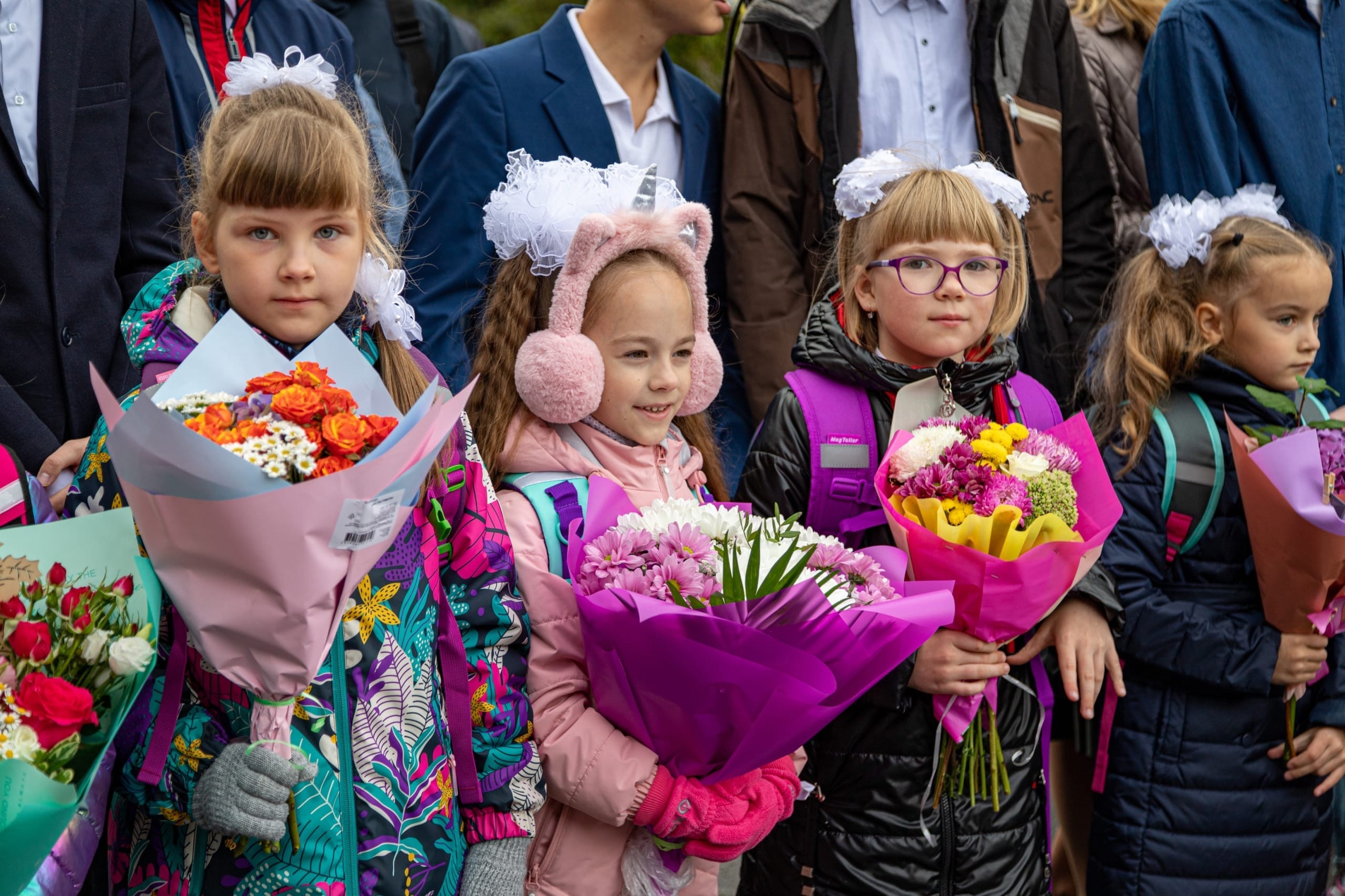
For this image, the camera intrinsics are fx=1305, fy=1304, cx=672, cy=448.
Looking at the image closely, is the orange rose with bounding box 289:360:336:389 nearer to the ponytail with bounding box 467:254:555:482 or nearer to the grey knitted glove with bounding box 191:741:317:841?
the grey knitted glove with bounding box 191:741:317:841

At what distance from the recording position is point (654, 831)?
2.72 metres

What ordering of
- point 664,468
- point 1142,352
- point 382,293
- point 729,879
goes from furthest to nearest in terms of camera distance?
point 729,879
point 1142,352
point 664,468
point 382,293

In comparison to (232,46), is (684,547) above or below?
below

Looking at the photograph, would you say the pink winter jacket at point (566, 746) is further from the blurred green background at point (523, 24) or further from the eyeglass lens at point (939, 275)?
the blurred green background at point (523, 24)

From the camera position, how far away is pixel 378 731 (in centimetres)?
242

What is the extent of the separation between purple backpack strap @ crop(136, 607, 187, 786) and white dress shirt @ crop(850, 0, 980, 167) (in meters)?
2.75

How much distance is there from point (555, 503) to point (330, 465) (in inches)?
35.0

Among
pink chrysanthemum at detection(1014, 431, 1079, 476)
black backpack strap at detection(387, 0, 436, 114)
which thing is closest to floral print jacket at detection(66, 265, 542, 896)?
pink chrysanthemum at detection(1014, 431, 1079, 476)

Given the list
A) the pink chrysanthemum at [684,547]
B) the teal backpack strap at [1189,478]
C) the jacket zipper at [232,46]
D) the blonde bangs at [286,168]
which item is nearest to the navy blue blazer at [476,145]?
the jacket zipper at [232,46]

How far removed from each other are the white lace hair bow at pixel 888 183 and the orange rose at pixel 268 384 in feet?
6.14

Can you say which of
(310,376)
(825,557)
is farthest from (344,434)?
(825,557)

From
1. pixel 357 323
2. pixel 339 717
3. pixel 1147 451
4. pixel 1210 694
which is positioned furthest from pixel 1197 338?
pixel 339 717

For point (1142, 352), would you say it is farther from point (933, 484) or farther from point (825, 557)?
point (825, 557)

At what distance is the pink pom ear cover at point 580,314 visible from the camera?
115 inches
